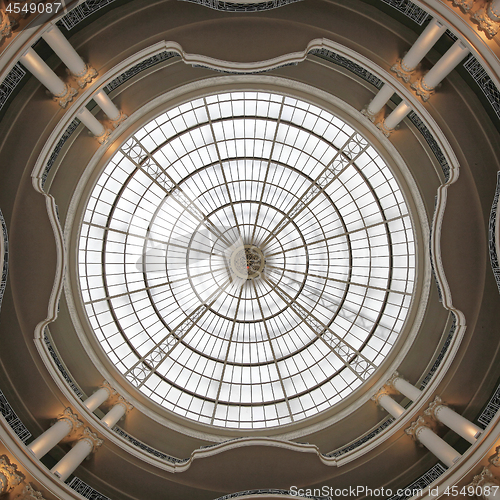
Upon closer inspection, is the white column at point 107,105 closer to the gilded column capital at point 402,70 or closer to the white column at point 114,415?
the gilded column capital at point 402,70

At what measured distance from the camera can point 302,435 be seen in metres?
17.8

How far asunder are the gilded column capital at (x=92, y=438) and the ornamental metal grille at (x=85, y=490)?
3.97ft

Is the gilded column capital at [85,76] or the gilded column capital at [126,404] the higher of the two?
the gilded column capital at [85,76]

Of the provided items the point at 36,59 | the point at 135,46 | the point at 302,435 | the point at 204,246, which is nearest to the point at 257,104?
the point at 135,46

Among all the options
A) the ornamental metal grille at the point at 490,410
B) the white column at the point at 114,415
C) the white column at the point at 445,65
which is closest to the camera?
the white column at the point at 445,65

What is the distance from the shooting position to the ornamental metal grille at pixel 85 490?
1463cm

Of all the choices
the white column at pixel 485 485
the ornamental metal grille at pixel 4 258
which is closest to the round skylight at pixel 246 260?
the ornamental metal grille at pixel 4 258

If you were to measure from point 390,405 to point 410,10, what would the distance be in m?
16.8

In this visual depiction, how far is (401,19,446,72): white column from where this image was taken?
38.8 ft

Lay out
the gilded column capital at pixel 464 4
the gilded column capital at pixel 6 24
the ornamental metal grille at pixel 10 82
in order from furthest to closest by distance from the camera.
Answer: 1. the ornamental metal grille at pixel 10 82
2. the gilded column capital at pixel 464 4
3. the gilded column capital at pixel 6 24

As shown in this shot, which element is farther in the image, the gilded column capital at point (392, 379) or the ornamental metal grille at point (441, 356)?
the gilded column capital at point (392, 379)

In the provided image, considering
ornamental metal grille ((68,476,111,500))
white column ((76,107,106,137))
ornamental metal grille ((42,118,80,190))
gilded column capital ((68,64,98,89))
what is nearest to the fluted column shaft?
ornamental metal grille ((68,476,111,500))

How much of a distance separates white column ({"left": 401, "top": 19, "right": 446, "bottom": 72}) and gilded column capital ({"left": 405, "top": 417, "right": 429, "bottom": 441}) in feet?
48.1

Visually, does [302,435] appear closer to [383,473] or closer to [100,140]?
[383,473]
